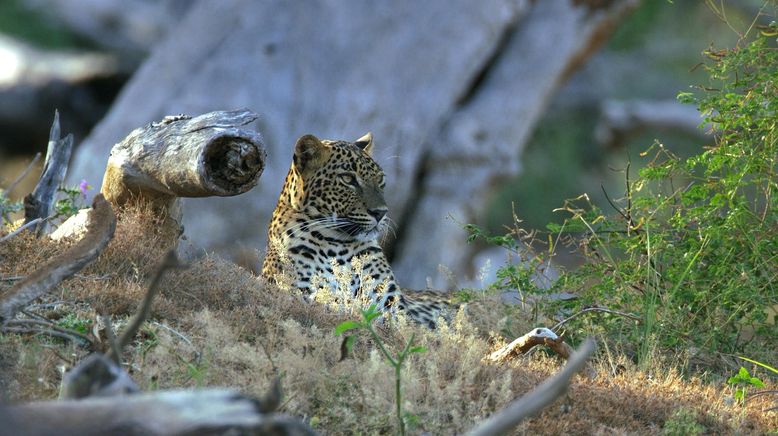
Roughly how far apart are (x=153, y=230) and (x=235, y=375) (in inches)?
94.5

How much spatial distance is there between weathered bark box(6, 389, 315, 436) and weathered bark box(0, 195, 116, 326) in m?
2.15

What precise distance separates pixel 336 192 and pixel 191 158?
2.20m

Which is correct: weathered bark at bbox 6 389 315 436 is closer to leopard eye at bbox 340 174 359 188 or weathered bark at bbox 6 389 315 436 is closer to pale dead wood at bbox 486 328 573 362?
pale dead wood at bbox 486 328 573 362

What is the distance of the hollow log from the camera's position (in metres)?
6.36

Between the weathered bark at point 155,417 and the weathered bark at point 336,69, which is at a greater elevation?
the weathered bark at point 336,69

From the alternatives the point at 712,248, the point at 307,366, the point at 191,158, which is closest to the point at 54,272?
the point at 307,366

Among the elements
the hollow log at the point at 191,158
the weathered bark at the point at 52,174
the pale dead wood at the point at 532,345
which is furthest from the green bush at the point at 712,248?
the weathered bark at the point at 52,174

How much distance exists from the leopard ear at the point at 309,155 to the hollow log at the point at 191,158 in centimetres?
132

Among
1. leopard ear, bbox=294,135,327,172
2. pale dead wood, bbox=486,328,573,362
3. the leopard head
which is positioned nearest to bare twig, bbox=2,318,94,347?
pale dead wood, bbox=486,328,573,362

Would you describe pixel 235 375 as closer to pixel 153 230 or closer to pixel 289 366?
pixel 289 366

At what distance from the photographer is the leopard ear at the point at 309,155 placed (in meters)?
8.51

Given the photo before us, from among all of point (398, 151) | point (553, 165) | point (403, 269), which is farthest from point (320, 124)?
point (553, 165)

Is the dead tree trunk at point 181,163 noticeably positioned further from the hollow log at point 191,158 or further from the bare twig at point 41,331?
the bare twig at point 41,331

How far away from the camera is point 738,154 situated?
22.7ft
